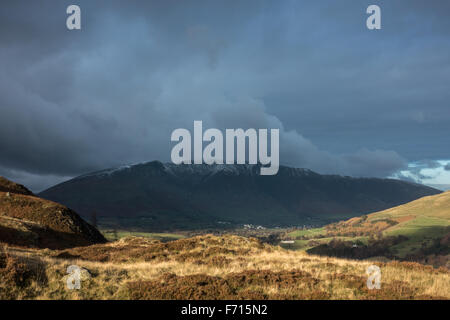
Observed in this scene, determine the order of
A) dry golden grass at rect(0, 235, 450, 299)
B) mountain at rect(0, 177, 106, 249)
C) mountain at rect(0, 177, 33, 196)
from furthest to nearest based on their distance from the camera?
1. mountain at rect(0, 177, 33, 196)
2. mountain at rect(0, 177, 106, 249)
3. dry golden grass at rect(0, 235, 450, 299)

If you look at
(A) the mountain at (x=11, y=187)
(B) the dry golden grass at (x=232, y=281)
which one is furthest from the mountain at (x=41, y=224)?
(B) the dry golden grass at (x=232, y=281)

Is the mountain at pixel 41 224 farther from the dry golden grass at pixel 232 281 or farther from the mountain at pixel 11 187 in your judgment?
the dry golden grass at pixel 232 281

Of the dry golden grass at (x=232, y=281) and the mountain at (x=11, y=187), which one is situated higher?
the mountain at (x=11, y=187)

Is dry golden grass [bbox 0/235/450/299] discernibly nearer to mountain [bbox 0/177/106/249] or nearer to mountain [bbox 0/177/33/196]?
mountain [bbox 0/177/106/249]

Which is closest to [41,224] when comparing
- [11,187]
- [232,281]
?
[11,187]

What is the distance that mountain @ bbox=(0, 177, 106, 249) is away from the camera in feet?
144

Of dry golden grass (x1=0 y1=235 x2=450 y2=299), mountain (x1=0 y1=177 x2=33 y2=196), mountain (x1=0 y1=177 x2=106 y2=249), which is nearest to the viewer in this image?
dry golden grass (x1=0 y1=235 x2=450 y2=299)

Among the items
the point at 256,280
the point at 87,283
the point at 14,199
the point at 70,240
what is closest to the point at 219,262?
the point at 256,280

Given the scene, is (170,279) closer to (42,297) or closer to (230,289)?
(230,289)

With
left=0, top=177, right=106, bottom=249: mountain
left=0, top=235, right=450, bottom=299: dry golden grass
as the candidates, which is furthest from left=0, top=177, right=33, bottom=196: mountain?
left=0, top=235, right=450, bottom=299: dry golden grass

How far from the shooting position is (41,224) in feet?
168

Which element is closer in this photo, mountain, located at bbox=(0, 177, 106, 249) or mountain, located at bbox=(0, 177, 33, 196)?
mountain, located at bbox=(0, 177, 106, 249)

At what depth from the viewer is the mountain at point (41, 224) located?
43.8m

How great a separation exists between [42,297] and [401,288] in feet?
63.1
